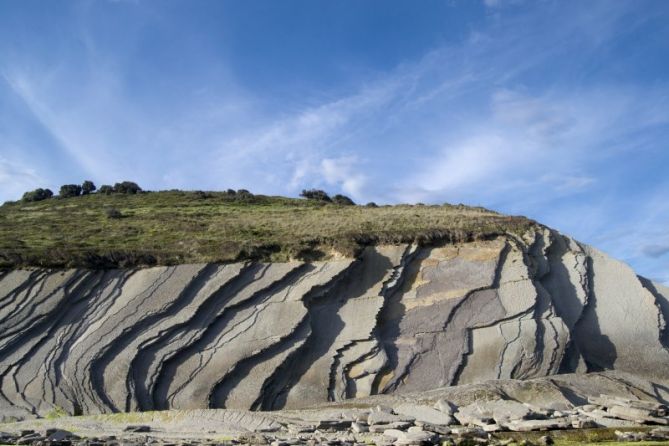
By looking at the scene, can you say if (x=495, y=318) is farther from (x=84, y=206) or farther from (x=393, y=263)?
(x=84, y=206)

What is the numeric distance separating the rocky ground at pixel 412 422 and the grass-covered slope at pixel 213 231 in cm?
609

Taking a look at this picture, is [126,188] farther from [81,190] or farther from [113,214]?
[113,214]

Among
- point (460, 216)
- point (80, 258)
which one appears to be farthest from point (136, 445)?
point (460, 216)

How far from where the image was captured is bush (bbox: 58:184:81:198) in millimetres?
43250

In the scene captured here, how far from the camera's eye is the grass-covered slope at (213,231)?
1956cm

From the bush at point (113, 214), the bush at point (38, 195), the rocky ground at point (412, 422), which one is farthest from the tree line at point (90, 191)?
the rocky ground at point (412, 422)

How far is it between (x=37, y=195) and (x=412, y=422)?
3814 centimetres

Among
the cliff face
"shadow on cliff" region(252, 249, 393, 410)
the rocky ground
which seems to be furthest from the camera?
"shadow on cliff" region(252, 249, 393, 410)

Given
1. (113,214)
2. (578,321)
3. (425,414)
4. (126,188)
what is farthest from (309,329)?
(126,188)

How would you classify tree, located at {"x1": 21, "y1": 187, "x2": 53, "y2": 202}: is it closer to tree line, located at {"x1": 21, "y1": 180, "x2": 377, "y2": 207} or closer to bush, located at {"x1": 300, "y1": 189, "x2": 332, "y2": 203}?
tree line, located at {"x1": 21, "y1": 180, "x2": 377, "y2": 207}

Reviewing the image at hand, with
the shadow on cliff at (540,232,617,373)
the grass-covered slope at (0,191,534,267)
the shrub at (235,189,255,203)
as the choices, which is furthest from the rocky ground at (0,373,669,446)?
the shrub at (235,189,255,203)

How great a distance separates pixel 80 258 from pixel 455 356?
11575 mm

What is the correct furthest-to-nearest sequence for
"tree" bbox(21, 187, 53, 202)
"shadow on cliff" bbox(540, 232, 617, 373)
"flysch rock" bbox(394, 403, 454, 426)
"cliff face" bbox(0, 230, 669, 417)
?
"tree" bbox(21, 187, 53, 202), "shadow on cliff" bbox(540, 232, 617, 373), "cliff face" bbox(0, 230, 669, 417), "flysch rock" bbox(394, 403, 454, 426)

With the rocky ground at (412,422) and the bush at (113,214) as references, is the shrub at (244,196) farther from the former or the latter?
the rocky ground at (412,422)
